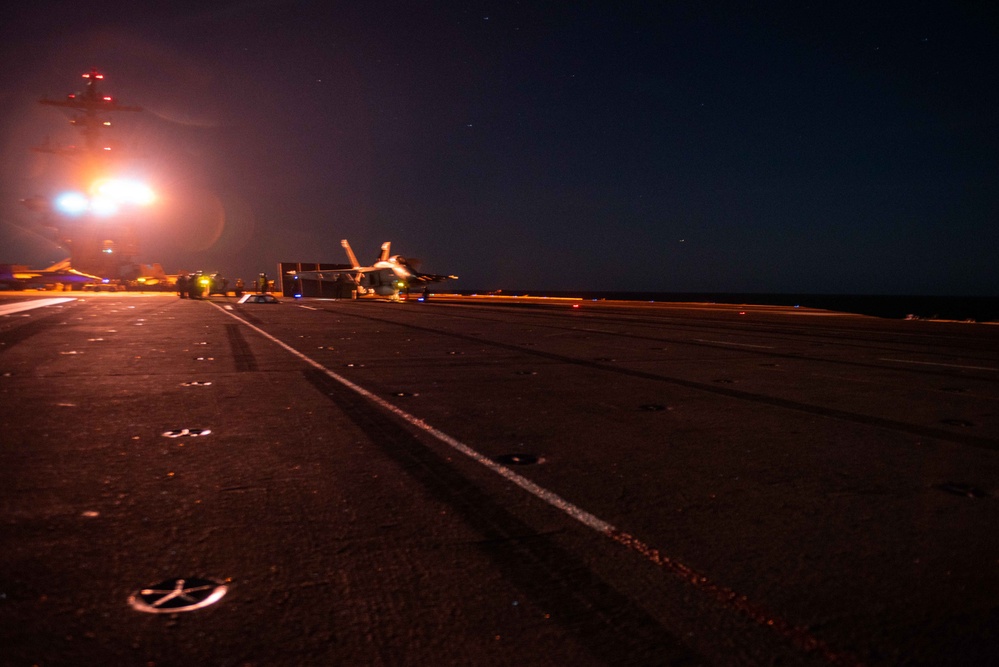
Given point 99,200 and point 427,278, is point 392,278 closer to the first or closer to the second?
point 427,278

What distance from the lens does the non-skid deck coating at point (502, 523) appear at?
225 centimetres

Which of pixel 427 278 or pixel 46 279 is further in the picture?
pixel 46 279

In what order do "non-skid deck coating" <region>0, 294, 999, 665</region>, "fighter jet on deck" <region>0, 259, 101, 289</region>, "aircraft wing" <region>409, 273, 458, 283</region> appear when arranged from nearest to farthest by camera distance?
"non-skid deck coating" <region>0, 294, 999, 665</region> < "aircraft wing" <region>409, 273, 458, 283</region> < "fighter jet on deck" <region>0, 259, 101, 289</region>

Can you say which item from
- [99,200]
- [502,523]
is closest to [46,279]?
[99,200]

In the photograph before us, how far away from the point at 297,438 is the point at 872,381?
7549mm

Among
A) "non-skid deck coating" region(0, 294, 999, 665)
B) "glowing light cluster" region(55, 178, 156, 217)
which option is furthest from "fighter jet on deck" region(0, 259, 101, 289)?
"non-skid deck coating" region(0, 294, 999, 665)

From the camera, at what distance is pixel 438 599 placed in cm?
251

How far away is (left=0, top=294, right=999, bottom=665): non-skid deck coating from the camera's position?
2246mm

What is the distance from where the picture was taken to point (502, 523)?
3305 mm

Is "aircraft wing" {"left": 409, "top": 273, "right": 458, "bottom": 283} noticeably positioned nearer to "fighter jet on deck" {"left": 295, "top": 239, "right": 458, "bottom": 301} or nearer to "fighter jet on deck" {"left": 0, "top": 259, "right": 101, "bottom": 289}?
"fighter jet on deck" {"left": 295, "top": 239, "right": 458, "bottom": 301}

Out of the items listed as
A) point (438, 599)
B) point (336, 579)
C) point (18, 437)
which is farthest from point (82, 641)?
point (18, 437)

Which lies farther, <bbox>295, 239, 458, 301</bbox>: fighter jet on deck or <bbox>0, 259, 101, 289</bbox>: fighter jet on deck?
<bbox>0, 259, 101, 289</bbox>: fighter jet on deck

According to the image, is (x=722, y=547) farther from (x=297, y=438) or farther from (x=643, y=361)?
(x=643, y=361)

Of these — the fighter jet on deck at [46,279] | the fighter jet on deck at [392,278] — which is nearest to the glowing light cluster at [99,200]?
the fighter jet on deck at [46,279]
